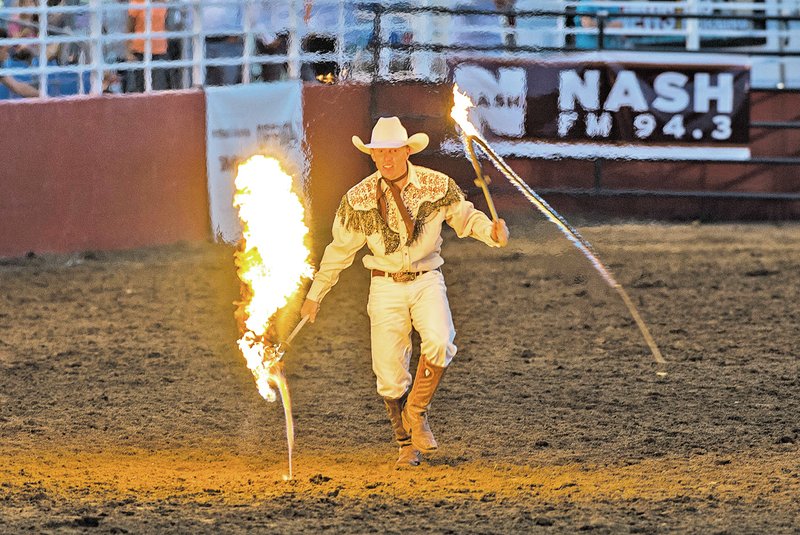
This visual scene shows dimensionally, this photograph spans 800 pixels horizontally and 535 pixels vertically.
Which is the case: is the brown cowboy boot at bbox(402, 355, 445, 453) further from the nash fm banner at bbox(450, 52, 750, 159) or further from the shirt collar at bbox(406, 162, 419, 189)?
the nash fm banner at bbox(450, 52, 750, 159)

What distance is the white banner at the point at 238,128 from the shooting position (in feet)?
43.8

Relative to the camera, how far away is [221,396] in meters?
8.43

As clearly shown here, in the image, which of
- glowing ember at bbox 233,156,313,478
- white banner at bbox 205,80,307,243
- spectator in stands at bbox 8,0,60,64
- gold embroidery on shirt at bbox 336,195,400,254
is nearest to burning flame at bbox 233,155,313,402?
glowing ember at bbox 233,156,313,478

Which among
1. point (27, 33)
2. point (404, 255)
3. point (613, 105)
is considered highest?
point (27, 33)

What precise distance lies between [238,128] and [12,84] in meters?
2.12

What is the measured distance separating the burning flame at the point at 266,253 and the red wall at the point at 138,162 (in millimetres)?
6174

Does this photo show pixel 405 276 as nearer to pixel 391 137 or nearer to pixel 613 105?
pixel 391 137

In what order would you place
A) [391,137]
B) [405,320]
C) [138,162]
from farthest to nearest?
1. [138,162]
2. [405,320]
3. [391,137]

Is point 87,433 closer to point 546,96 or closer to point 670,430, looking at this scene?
point 670,430

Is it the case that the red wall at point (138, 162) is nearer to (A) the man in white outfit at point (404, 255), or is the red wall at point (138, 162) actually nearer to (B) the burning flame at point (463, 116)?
(B) the burning flame at point (463, 116)

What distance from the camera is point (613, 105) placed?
1438 cm

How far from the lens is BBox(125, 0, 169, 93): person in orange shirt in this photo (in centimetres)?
1343

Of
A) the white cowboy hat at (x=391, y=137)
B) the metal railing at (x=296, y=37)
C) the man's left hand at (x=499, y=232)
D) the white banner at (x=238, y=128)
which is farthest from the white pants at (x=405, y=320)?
the white banner at (x=238, y=128)

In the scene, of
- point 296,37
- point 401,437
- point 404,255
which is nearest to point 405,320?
point 404,255
